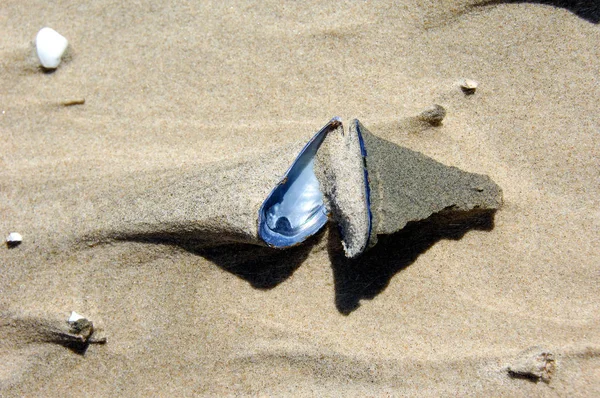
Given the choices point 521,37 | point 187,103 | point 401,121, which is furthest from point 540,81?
point 187,103

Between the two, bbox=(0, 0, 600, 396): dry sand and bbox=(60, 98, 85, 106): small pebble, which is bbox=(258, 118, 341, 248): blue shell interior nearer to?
bbox=(0, 0, 600, 396): dry sand

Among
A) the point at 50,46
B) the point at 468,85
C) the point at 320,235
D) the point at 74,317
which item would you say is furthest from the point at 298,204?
the point at 50,46

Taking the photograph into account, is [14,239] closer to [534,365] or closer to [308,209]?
[308,209]

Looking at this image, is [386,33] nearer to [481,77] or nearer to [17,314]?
[481,77]

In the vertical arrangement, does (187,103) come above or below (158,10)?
below

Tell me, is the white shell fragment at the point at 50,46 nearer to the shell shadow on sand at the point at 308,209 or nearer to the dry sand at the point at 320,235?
the dry sand at the point at 320,235

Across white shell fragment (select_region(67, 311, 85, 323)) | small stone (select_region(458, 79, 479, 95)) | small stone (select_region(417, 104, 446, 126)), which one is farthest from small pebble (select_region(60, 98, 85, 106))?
small stone (select_region(458, 79, 479, 95))

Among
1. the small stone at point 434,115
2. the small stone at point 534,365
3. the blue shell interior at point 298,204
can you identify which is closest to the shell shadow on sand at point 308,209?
the blue shell interior at point 298,204
